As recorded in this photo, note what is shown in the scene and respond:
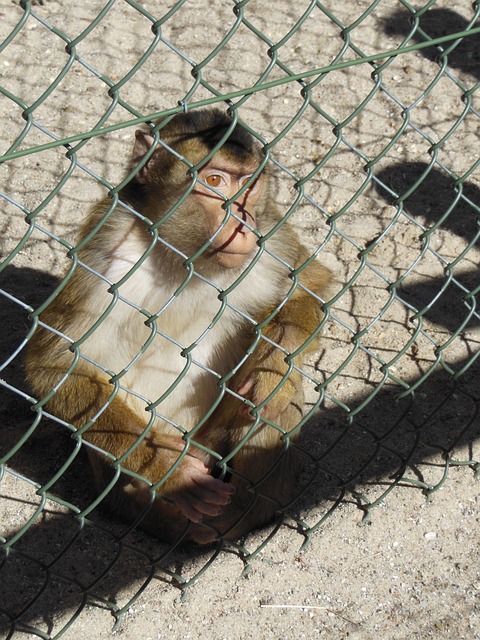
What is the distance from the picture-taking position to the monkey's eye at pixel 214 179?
2.89 meters

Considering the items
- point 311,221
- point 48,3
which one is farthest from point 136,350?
point 48,3

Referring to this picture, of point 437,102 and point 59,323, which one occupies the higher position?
point 437,102

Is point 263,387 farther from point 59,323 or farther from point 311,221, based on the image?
point 311,221

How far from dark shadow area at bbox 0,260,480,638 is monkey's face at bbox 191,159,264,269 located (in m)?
0.80

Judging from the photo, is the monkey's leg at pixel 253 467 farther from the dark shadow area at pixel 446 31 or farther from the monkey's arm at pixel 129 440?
the dark shadow area at pixel 446 31

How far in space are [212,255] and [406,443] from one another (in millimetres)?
1288

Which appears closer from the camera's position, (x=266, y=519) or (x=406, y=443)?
(x=266, y=519)

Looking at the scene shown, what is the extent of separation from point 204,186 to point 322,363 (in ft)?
4.57

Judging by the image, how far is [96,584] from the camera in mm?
2975

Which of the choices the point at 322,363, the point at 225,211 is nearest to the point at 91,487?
the point at 322,363

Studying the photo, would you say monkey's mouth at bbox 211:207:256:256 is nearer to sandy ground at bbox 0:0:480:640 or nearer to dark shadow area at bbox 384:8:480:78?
sandy ground at bbox 0:0:480:640

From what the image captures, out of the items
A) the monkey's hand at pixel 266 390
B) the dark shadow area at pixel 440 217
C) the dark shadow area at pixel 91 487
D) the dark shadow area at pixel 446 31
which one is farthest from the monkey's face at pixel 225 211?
the dark shadow area at pixel 446 31

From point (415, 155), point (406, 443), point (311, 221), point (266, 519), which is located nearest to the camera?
point (266, 519)

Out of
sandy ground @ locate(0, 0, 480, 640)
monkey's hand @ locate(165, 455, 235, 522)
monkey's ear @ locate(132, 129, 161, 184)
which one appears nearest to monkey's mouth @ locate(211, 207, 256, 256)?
sandy ground @ locate(0, 0, 480, 640)
